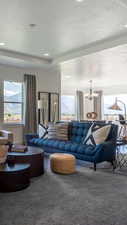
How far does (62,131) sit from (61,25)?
2.49m

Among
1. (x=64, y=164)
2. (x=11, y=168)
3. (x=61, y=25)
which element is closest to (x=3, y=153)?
(x=11, y=168)

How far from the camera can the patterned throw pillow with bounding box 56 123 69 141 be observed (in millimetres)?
5355

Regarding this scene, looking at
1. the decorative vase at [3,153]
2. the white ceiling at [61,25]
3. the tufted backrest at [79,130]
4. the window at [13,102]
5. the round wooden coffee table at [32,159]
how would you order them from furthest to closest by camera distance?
the window at [13,102]
the tufted backrest at [79,130]
the round wooden coffee table at [32,159]
the white ceiling at [61,25]
the decorative vase at [3,153]

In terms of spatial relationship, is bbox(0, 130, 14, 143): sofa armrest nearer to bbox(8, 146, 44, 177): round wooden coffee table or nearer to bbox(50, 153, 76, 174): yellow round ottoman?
bbox(8, 146, 44, 177): round wooden coffee table

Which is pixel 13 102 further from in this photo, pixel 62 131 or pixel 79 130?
pixel 79 130

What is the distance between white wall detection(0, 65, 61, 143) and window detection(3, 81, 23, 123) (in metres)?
0.22

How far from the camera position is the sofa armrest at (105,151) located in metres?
4.08

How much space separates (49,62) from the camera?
23.5 feet

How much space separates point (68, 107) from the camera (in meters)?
12.9

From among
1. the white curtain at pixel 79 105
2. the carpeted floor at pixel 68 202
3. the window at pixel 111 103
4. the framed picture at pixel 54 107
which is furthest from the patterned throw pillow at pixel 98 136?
the white curtain at pixel 79 105

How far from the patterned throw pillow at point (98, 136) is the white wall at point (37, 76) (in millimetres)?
3366

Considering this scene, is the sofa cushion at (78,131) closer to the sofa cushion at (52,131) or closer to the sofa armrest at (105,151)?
the sofa cushion at (52,131)

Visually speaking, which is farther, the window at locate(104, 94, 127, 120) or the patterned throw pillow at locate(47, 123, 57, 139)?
the window at locate(104, 94, 127, 120)

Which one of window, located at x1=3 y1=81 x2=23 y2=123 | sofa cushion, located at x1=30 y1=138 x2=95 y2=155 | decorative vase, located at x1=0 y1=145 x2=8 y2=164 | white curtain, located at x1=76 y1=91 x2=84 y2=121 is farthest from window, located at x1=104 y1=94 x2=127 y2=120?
decorative vase, located at x1=0 y1=145 x2=8 y2=164
